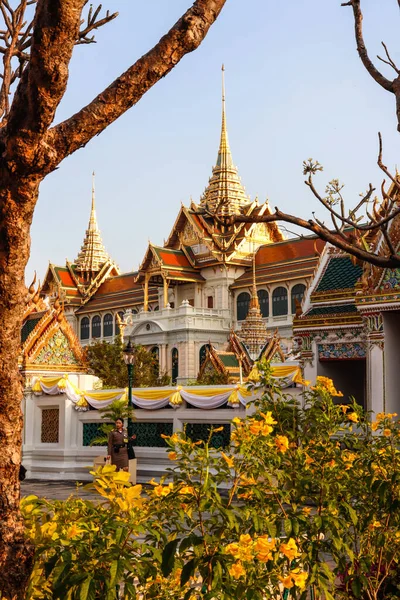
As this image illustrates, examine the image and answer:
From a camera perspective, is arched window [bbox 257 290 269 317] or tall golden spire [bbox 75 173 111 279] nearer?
arched window [bbox 257 290 269 317]

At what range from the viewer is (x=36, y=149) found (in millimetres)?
3719

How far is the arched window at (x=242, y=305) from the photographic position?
198ft

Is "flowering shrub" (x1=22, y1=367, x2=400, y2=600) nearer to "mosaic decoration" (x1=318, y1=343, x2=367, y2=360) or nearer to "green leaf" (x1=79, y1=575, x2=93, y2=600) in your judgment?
"green leaf" (x1=79, y1=575, x2=93, y2=600)

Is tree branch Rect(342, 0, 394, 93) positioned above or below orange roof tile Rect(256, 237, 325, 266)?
below

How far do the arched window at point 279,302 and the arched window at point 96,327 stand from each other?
68.1ft

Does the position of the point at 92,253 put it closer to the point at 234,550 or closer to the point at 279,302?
the point at 279,302

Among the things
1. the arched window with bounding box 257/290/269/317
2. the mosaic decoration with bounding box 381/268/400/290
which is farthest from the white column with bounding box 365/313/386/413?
the arched window with bounding box 257/290/269/317

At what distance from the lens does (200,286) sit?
210ft

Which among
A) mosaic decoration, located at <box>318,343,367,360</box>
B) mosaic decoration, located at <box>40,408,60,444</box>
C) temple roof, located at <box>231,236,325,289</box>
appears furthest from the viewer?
temple roof, located at <box>231,236,325,289</box>

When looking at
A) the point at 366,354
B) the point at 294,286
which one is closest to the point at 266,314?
the point at 294,286

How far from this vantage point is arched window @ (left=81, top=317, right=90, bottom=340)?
7494 cm

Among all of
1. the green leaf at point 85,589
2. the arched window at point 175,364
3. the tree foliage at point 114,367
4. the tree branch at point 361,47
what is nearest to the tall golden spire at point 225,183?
the arched window at point 175,364

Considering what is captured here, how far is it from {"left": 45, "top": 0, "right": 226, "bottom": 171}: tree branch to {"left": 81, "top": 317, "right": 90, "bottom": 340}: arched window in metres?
71.2

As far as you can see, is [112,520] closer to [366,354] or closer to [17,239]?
[17,239]
